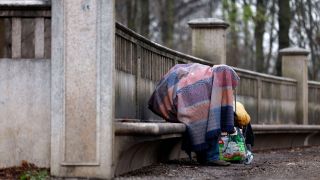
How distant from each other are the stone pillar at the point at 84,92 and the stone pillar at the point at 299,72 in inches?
467

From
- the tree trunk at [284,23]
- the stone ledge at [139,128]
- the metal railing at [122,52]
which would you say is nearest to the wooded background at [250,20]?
the tree trunk at [284,23]

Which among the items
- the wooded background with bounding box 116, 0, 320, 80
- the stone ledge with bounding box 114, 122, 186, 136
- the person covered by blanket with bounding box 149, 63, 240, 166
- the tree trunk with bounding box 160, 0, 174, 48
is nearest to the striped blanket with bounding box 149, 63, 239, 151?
the person covered by blanket with bounding box 149, 63, 240, 166

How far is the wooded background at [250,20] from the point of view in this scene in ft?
106

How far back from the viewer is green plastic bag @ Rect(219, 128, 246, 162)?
36.6 ft

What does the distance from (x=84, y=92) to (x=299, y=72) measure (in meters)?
12.0

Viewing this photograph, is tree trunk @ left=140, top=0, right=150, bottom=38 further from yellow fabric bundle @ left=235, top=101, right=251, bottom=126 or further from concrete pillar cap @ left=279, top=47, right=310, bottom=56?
yellow fabric bundle @ left=235, top=101, right=251, bottom=126

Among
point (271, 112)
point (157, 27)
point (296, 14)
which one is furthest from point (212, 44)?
point (157, 27)

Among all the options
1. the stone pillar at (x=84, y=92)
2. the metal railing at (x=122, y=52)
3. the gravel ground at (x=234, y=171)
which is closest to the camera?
the stone pillar at (x=84, y=92)

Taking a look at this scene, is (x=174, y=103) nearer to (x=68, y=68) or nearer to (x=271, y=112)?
(x=68, y=68)

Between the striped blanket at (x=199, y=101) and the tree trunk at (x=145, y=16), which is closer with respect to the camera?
the striped blanket at (x=199, y=101)

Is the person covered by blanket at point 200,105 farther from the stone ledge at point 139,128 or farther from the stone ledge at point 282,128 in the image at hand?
the stone ledge at point 282,128

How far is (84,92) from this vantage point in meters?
8.41

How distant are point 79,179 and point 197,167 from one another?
2.48m

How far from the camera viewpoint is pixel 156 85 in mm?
11789
